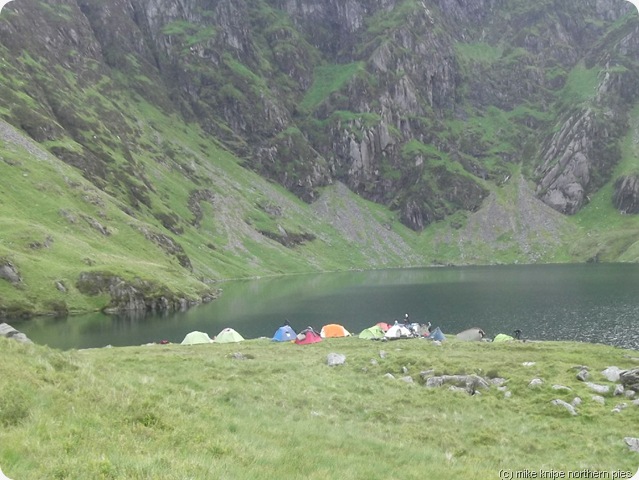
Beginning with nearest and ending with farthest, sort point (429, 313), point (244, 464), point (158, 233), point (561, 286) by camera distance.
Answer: point (244, 464) < point (429, 313) < point (561, 286) < point (158, 233)

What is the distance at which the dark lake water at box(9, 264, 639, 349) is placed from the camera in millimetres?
70625

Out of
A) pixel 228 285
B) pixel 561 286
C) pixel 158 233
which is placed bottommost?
pixel 228 285

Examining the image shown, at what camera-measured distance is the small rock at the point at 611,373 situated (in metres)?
25.4

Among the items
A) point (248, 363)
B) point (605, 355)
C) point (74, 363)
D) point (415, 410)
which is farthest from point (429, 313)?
A: point (74, 363)

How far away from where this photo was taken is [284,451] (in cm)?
1295

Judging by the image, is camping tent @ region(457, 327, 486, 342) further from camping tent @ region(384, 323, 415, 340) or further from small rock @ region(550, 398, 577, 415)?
small rock @ region(550, 398, 577, 415)

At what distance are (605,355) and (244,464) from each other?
31181 mm

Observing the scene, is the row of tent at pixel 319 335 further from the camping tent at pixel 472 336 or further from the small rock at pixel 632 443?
the small rock at pixel 632 443

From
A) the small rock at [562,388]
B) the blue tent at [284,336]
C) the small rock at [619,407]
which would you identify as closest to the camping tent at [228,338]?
the blue tent at [284,336]

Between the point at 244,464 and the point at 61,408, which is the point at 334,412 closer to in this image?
the point at 244,464

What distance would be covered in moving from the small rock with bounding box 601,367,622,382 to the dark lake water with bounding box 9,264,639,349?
37880mm

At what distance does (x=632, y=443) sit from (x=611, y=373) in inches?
380

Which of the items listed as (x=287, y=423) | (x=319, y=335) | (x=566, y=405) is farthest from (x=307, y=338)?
(x=287, y=423)

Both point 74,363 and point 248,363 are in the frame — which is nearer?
point 74,363
